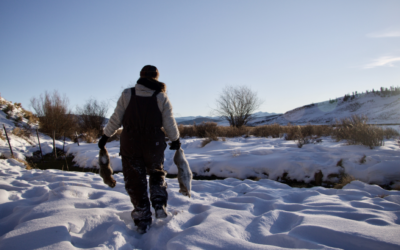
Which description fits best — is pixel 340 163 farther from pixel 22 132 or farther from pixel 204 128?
pixel 22 132

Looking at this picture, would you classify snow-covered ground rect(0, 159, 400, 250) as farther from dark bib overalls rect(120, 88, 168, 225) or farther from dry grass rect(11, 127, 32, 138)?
dry grass rect(11, 127, 32, 138)

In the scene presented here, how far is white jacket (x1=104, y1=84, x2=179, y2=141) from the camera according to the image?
6.64ft

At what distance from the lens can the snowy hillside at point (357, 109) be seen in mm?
24489

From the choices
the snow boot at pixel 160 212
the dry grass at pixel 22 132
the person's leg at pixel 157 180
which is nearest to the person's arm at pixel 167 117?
the person's leg at pixel 157 180

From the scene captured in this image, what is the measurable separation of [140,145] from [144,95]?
1.66ft

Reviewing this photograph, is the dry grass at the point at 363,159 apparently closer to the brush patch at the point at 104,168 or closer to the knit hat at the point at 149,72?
the knit hat at the point at 149,72

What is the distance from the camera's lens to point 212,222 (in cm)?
196

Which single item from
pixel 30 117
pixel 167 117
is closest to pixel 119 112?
pixel 167 117

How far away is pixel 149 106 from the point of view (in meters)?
1.99

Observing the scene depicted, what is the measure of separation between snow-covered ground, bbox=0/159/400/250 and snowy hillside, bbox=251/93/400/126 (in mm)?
26432

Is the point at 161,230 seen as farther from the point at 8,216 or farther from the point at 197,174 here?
the point at 197,174

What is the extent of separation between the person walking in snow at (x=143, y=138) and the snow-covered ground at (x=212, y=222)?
0.24 metres

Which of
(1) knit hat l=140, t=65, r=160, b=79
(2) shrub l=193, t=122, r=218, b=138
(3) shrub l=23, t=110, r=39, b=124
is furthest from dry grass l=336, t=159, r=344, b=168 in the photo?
(3) shrub l=23, t=110, r=39, b=124

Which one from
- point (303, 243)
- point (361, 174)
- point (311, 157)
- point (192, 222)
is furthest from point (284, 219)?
point (311, 157)
